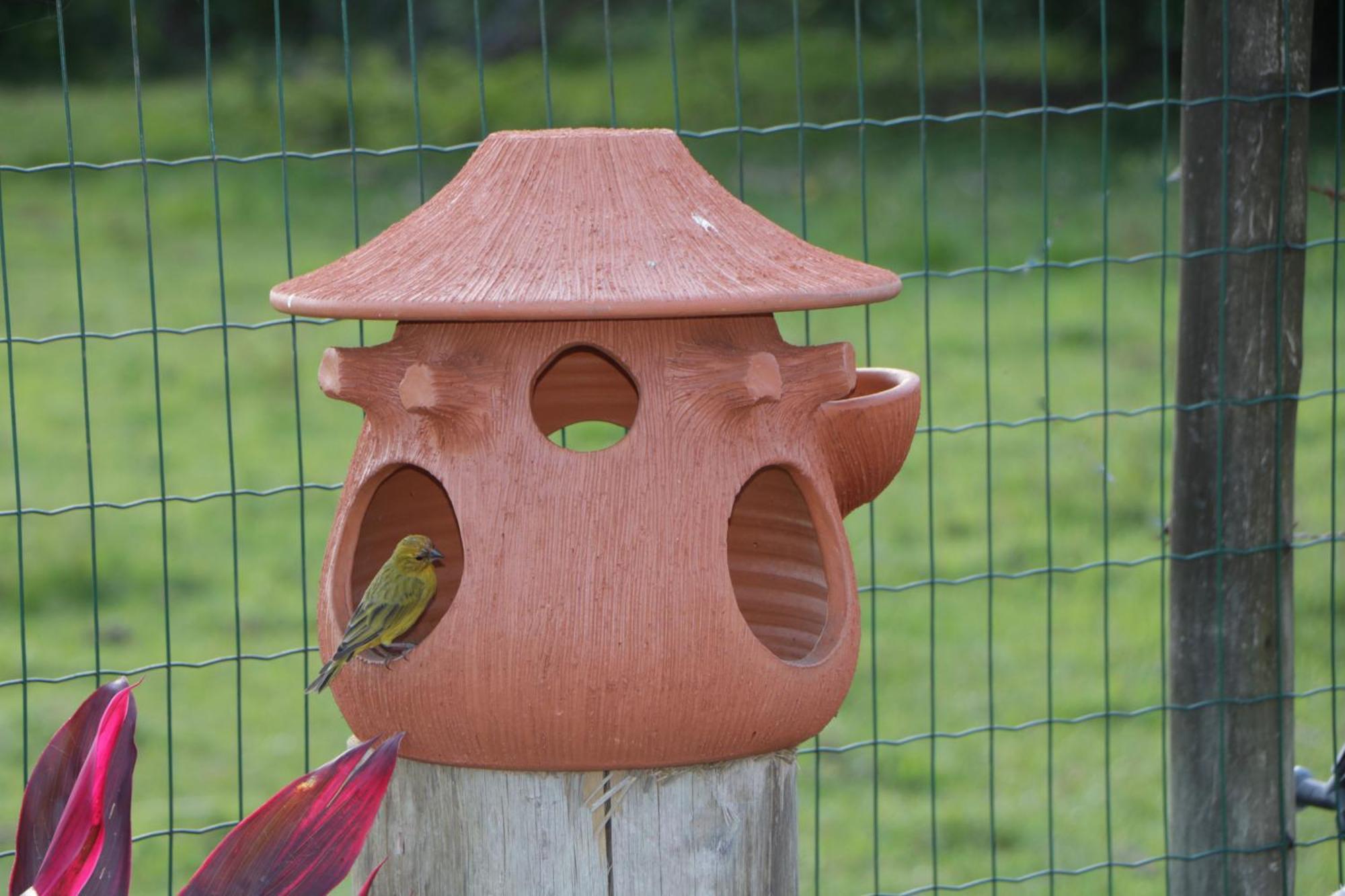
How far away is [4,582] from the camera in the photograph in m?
6.99

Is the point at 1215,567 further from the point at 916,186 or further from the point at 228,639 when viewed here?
the point at 916,186

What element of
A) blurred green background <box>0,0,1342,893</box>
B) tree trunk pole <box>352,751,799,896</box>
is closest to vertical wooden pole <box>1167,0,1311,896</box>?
blurred green background <box>0,0,1342,893</box>

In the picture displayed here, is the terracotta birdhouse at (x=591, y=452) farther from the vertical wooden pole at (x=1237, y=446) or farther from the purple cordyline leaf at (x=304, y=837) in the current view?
the vertical wooden pole at (x=1237, y=446)

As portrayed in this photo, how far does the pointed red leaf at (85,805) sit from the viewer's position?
8.09 feet

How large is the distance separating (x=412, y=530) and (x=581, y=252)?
3.05 feet

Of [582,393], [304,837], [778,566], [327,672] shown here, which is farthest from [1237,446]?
[304,837]

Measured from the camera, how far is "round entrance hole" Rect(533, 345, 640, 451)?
10.9 ft

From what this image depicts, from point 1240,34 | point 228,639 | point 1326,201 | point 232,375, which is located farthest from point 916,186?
point 1240,34

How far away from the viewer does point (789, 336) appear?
33.5 feet

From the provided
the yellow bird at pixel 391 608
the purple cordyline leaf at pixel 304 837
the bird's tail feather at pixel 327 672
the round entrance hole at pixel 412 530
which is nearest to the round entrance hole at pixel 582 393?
the round entrance hole at pixel 412 530

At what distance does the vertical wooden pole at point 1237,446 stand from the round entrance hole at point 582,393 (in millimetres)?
1271

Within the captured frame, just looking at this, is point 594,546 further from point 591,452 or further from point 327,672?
point 327,672

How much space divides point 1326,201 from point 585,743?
21.0ft

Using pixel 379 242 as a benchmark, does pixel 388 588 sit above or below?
below
